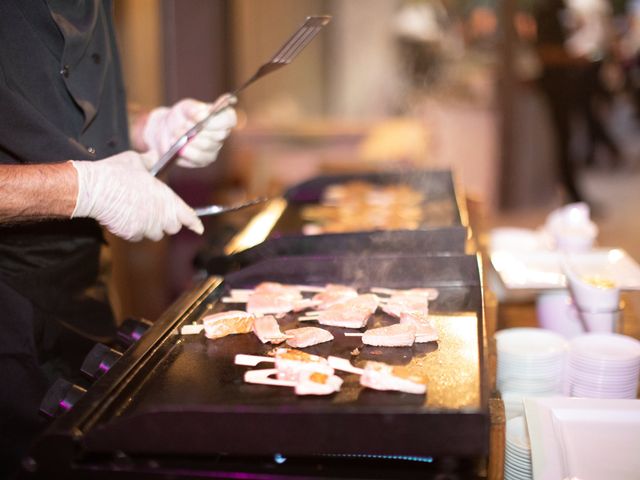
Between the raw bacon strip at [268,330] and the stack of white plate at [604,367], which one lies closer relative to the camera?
the raw bacon strip at [268,330]

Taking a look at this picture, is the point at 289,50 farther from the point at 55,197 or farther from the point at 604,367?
the point at 604,367

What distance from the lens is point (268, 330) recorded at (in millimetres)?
1654

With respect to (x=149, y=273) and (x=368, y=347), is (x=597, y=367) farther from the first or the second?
(x=149, y=273)

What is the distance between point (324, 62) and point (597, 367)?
19.2ft

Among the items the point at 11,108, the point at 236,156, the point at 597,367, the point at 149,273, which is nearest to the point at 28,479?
the point at 11,108

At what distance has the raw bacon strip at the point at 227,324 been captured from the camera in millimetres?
1666

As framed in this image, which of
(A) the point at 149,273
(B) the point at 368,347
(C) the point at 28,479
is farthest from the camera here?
(A) the point at 149,273

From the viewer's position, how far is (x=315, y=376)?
1346 mm

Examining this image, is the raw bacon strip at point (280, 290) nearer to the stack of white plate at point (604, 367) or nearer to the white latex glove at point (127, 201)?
the white latex glove at point (127, 201)

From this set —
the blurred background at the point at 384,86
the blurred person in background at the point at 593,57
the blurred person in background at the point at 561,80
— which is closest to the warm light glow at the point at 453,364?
the blurred background at the point at 384,86

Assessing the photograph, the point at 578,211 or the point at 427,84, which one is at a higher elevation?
the point at 427,84

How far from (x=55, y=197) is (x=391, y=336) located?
81cm

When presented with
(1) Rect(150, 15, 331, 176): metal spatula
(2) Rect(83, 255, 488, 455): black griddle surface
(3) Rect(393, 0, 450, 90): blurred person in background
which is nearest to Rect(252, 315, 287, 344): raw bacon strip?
(2) Rect(83, 255, 488, 455): black griddle surface

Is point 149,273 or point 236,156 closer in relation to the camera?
point 149,273
